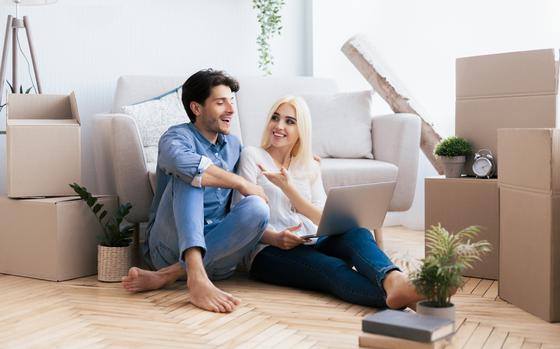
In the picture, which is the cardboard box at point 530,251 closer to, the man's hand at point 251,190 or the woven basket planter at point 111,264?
the man's hand at point 251,190

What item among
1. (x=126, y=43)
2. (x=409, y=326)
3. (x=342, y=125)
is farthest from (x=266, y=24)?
(x=409, y=326)

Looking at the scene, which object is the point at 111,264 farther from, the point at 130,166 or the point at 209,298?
the point at 209,298

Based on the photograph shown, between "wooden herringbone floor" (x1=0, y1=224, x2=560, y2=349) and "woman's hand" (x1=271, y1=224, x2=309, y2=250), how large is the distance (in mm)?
172

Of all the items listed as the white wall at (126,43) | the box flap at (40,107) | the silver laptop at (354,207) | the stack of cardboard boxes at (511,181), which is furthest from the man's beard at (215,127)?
the white wall at (126,43)

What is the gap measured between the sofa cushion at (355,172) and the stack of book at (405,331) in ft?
5.14

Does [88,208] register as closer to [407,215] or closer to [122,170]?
[122,170]

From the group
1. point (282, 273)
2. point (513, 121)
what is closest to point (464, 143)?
point (513, 121)

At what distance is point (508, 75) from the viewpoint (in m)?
2.97

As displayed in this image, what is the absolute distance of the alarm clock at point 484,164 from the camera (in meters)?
3.03

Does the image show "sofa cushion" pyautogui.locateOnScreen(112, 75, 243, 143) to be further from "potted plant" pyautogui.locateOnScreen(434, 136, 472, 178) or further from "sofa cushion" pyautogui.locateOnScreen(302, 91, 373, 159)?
"potted plant" pyautogui.locateOnScreen(434, 136, 472, 178)

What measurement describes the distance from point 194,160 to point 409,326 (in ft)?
3.67

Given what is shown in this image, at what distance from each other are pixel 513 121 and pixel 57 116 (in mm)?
1904

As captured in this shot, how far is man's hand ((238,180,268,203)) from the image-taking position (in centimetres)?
278

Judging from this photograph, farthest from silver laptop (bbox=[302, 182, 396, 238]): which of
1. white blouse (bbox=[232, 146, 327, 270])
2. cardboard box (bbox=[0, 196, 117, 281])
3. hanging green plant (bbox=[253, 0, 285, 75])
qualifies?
hanging green plant (bbox=[253, 0, 285, 75])
